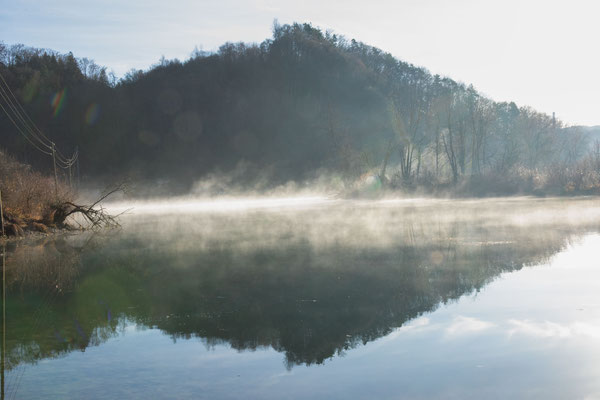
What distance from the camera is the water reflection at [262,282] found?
9.00 m

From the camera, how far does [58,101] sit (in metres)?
114

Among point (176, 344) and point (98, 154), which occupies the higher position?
point (98, 154)

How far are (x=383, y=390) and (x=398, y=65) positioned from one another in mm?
114039

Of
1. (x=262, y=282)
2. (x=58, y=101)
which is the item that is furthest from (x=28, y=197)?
(x=58, y=101)

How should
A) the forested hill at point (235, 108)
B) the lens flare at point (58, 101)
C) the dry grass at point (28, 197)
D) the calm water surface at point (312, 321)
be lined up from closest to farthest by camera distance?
the calm water surface at point (312, 321) < the dry grass at point (28, 197) < the forested hill at point (235, 108) < the lens flare at point (58, 101)

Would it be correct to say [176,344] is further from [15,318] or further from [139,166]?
[139,166]

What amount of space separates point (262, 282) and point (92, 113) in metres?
107

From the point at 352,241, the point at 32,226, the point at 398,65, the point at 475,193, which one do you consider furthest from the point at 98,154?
the point at 352,241

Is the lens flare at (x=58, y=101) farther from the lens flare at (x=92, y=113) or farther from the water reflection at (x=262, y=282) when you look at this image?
the water reflection at (x=262, y=282)

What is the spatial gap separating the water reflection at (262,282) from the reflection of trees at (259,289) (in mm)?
27

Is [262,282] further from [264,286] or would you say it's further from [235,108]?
[235,108]

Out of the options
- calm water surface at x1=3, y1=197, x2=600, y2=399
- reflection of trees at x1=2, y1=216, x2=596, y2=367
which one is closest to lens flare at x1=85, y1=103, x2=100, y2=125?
reflection of trees at x1=2, y1=216, x2=596, y2=367

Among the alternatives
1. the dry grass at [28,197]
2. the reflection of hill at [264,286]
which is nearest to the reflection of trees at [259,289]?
the reflection of hill at [264,286]

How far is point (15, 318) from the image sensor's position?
33.3 feet
